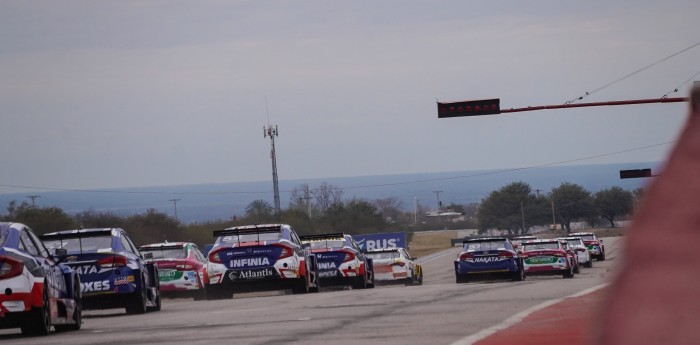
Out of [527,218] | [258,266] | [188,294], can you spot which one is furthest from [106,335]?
[527,218]

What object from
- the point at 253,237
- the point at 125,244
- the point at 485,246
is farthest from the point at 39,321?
the point at 485,246

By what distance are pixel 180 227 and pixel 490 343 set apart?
199ft

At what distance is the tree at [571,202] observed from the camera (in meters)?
134

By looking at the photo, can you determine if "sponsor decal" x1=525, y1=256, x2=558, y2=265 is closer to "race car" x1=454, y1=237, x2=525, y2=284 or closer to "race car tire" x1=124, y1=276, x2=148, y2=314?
"race car" x1=454, y1=237, x2=525, y2=284

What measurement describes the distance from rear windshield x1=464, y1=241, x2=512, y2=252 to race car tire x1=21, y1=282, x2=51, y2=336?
21812 millimetres

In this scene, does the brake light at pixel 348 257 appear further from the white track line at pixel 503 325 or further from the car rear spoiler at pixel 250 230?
the white track line at pixel 503 325

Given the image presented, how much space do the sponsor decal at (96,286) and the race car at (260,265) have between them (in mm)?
5610

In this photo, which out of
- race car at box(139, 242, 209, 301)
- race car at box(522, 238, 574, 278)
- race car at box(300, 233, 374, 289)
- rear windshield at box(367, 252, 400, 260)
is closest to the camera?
race car at box(139, 242, 209, 301)

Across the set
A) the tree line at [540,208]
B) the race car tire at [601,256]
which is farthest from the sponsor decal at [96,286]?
the tree line at [540,208]

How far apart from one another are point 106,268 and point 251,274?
18.4 feet

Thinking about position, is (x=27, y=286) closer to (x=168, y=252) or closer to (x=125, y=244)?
(x=125, y=244)

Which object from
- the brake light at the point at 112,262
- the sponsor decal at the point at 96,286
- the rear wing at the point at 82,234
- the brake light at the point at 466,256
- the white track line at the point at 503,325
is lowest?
the white track line at the point at 503,325

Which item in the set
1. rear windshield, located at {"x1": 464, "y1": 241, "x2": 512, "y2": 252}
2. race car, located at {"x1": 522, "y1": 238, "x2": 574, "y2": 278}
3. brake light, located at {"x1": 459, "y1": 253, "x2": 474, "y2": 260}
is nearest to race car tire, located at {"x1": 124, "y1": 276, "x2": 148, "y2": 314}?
→ brake light, located at {"x1": 459, "y1": 253, "x2": 474, "y2": 260}

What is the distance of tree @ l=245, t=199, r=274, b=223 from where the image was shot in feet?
256
